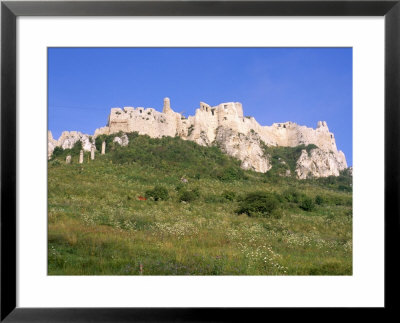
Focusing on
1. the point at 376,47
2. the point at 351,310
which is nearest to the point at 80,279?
the point at 351,310

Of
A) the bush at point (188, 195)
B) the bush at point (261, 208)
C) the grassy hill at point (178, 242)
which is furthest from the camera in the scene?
the bush at point (188, 195)

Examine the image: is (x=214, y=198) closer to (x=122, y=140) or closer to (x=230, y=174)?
(x=230, y=174)

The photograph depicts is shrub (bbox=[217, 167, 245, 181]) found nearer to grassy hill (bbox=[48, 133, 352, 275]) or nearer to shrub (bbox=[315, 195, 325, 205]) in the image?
shrub (bbox=[315, 195, 325, 205])

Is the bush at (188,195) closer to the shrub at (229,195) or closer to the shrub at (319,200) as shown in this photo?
the shrub at (229,195)

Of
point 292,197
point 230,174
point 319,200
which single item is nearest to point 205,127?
point 230,174

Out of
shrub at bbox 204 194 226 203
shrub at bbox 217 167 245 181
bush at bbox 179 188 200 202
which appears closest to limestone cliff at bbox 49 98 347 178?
shrub at bbox 217 167 245 181

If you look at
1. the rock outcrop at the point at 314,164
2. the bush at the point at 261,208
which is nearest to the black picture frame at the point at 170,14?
the bush at the point at 261,208

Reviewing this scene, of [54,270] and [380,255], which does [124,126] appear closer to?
[54,270]
